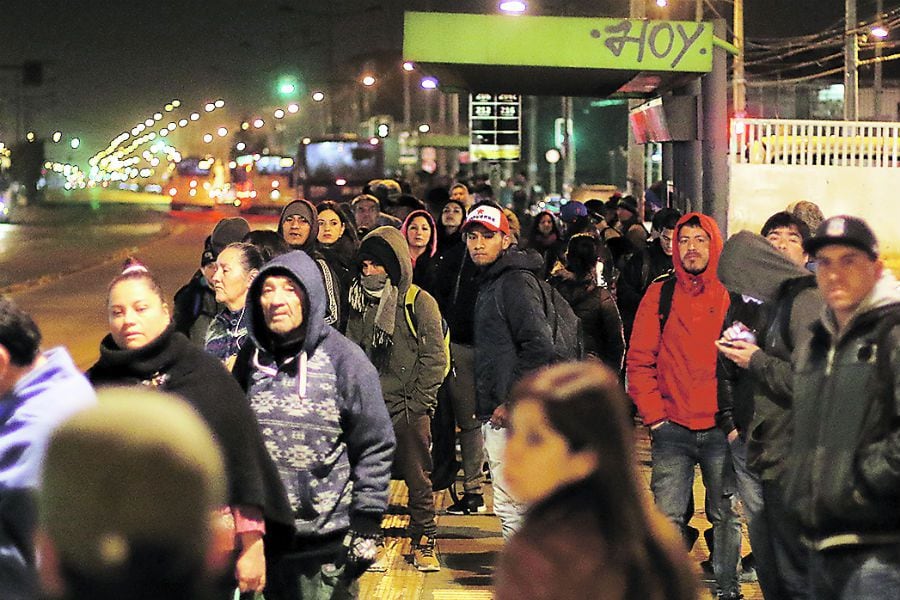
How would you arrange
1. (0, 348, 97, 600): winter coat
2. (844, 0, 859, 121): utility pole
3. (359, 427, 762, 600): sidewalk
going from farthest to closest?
(844, 0, 859, 121): utility pole, (359, 427, 762, 600): sidewalk, (0, 348, 97, 600): winter coat

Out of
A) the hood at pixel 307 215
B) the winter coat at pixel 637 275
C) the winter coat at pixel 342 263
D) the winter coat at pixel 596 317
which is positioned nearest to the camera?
the winter coat at pixel 342 263

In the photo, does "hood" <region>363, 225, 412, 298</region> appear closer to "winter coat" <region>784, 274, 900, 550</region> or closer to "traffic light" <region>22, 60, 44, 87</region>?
"winter coat" <region>784, 274, 900, 550</region>

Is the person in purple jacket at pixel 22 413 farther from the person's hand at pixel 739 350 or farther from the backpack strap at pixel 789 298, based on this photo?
the backpack strap at pixel 789 298

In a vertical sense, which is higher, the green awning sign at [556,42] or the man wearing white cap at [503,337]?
the green awning sign at [556,42]

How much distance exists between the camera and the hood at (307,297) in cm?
510

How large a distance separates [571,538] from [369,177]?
4527cm

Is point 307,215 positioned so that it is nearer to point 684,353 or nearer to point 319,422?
point 684,353

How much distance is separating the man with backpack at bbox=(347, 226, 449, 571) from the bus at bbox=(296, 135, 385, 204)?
128ft

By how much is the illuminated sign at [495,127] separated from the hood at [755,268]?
26100mm

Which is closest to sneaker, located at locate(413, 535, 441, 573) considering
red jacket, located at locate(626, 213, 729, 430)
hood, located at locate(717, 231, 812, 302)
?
red jacket, located at locate(626, 213, 729, 430)

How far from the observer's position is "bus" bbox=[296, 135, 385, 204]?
47250 millimetres

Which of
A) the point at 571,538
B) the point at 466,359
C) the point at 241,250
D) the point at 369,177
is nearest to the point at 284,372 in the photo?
the point at 241,250

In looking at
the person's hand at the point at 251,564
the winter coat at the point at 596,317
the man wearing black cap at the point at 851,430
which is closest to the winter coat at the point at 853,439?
the man wearing black cap at the point at 851,430

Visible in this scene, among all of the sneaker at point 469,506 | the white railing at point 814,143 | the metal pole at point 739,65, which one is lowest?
the sneaker at point 469,506
